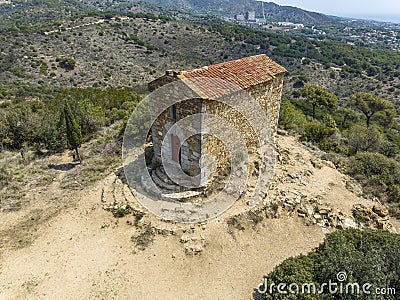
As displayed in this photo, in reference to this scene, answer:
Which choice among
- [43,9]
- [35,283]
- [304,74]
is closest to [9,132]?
[35,283]

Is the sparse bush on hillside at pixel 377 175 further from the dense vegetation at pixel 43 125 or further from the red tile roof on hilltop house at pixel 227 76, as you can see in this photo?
the dense vegetation at pixel 43 125

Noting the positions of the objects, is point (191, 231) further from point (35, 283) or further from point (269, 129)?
point (269, 129)

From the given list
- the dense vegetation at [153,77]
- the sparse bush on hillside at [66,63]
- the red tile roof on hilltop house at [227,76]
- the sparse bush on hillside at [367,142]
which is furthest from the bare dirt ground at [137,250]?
the sparse bush on hillside at [66,63]

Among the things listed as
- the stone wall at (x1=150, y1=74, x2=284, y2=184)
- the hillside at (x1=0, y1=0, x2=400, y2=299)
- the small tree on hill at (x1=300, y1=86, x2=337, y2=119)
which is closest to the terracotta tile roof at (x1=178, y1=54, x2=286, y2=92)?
the stone wall at (x1=150, y1=74, x2=284, y2=184)

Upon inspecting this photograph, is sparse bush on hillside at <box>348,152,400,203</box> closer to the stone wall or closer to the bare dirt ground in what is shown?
A: the bare dirt ground

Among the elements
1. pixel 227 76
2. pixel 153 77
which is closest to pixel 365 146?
pixel 227 76

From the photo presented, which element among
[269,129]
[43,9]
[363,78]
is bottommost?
[363,78]
